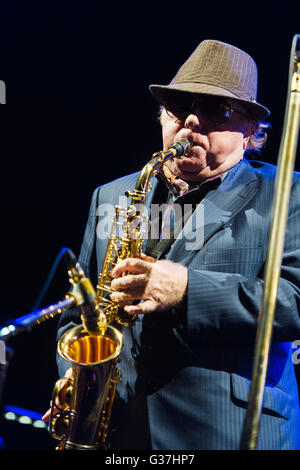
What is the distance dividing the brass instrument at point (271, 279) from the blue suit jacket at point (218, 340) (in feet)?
2.19

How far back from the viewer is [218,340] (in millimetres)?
1920

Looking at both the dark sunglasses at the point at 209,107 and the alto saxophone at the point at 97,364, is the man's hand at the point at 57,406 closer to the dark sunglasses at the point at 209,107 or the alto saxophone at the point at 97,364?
the alto saxophone at the point at 97,364

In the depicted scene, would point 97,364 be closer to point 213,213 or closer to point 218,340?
point 218,340

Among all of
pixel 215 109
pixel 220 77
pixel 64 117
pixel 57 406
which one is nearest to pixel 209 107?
pixel 215 109

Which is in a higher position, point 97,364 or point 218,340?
point 218,340

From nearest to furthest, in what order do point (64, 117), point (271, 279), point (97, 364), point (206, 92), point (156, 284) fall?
point (271, 279), point (156, 284), point (97, 364), point (206, 92), point (64, 117)

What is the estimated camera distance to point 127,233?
2.37m

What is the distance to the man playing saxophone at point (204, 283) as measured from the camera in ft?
6.23

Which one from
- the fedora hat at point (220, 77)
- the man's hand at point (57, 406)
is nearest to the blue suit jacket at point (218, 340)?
the man's hand at point (57, 406)

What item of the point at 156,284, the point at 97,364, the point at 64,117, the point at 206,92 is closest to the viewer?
the point at 156,284

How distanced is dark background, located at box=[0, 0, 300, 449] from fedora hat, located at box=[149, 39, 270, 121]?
736 mm

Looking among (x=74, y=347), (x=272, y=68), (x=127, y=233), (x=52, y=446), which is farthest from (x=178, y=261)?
(x=52, y=446)

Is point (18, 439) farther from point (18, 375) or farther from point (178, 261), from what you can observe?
point (178, 261)

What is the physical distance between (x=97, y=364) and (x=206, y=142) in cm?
A: 125
